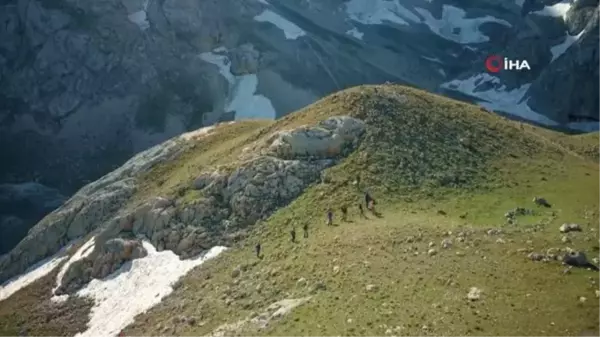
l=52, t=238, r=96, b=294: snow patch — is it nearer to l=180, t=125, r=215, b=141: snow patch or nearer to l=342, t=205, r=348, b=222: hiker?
l=180, t=125, r=215, b=141: snow patch

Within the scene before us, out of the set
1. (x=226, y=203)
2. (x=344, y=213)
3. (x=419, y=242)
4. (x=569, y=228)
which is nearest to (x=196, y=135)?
(x=226, y=203)

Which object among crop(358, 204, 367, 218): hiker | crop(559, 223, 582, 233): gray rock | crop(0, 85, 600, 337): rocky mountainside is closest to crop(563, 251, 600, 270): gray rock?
crop(0, 85, 600, 337): rocky mountainside

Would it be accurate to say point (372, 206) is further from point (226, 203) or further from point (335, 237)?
point (226, 203)

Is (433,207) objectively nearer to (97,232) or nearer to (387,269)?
(387,269)

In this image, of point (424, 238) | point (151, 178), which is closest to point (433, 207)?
point (424, 238)

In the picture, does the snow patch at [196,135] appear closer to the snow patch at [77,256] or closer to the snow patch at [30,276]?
the snow patch at [30,276]

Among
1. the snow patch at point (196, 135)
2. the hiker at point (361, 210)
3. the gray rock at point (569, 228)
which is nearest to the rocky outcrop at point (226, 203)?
the hiker at point (361, 210)

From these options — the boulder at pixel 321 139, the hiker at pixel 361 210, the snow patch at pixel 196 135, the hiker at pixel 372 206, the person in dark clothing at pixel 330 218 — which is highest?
the boulder at pixel 321 139
